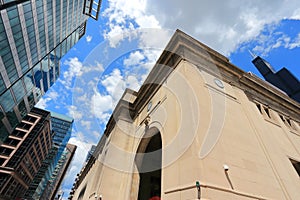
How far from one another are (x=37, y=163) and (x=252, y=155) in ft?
299

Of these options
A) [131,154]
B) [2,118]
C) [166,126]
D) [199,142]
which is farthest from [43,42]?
[199,142]

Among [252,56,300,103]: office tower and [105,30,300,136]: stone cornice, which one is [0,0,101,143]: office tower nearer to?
[105,30,300,136]: stone cornice

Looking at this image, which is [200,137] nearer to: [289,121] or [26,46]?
[289,121]

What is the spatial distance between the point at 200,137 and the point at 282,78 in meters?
117

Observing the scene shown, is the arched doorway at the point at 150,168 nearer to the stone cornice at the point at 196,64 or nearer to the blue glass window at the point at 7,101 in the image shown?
the stone cornice at the point at 196,64

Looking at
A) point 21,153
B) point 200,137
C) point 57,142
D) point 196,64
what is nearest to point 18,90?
point 21,153

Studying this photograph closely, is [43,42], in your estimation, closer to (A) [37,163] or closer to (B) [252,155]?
(B) [252,155]

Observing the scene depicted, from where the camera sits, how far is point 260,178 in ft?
22.6

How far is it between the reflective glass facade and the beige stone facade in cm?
2725

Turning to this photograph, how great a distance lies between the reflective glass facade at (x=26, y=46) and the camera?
27.7m

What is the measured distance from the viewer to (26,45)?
32281mm

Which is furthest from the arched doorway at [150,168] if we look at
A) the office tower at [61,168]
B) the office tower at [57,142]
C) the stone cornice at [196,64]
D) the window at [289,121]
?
the office tower at [61,168]

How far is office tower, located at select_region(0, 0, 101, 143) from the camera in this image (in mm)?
27380

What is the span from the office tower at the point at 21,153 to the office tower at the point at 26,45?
56.6 feet
